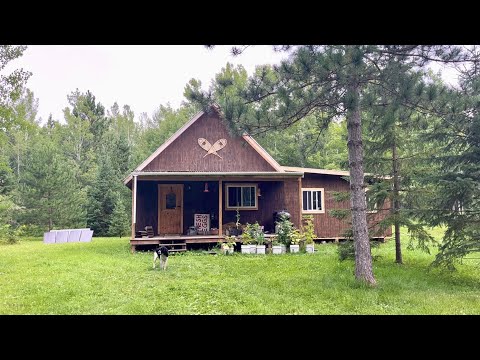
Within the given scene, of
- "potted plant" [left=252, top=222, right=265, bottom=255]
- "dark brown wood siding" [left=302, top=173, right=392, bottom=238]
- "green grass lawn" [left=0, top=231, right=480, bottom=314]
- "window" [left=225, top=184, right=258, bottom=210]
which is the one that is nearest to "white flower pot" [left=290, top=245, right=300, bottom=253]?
"potted plant" [left=252, top=222, right=265, bottom=255]

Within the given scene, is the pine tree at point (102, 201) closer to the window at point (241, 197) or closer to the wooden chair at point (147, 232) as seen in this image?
the wooden chair at point (147, 232)

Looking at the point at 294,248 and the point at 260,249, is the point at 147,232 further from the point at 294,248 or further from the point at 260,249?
the point at 294,248

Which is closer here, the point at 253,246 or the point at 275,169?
the point at 253,246

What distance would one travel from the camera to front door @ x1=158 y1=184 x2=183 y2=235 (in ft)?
43.0

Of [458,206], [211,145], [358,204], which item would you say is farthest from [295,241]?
[458,206]

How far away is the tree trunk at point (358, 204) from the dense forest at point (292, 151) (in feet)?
1.61

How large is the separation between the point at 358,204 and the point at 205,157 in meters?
7.20

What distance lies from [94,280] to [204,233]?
578 cm

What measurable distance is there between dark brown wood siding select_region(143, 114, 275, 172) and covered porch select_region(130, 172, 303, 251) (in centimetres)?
56

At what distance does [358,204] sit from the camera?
22.0 ft

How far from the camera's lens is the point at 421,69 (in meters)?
6.09

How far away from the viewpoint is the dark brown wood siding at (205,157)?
1270 centimetres
